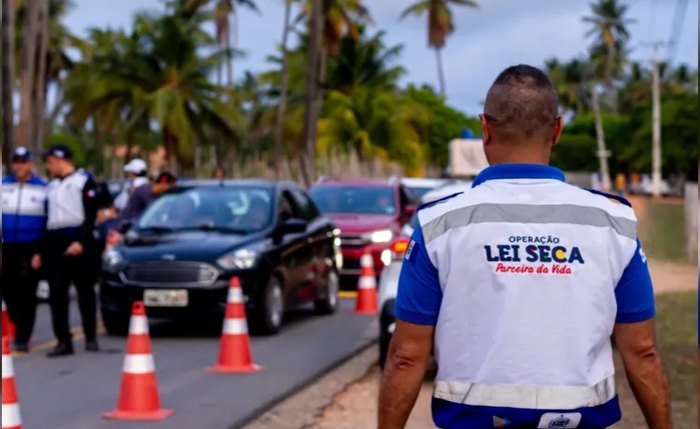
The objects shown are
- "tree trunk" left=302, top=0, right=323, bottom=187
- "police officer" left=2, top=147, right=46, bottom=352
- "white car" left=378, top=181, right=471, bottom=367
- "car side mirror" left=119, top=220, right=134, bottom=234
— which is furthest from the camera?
"tree trunk" left=302, top=0, right=323, bottom=187

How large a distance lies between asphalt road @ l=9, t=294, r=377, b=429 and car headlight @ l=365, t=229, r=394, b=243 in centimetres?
471

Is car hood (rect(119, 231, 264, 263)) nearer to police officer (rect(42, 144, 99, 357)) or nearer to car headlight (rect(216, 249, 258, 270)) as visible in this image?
car headlight (rect(216, 249, 258, 270))

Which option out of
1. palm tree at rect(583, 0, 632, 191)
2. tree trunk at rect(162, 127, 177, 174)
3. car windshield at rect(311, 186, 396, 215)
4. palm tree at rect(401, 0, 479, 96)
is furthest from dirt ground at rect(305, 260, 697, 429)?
palm tree at rect(583, 0, 632, 191)

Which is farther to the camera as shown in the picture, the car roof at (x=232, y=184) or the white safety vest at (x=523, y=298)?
the car roof at (x=232, y=184)

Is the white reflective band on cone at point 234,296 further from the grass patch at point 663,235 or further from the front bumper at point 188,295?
the grass patch at point 663,235

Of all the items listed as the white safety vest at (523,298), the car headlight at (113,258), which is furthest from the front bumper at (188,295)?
the white safety vest at (523,298)

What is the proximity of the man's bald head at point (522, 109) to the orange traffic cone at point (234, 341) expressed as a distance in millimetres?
7262

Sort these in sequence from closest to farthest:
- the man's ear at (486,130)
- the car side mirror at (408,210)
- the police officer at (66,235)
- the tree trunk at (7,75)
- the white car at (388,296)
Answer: the man's ear at (486,130), the white car at (388,296), the police officer at (66,235), the car side mirror at (408,210), the tree trunk at (7,75)

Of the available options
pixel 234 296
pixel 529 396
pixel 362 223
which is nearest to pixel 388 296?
pixel 234 296

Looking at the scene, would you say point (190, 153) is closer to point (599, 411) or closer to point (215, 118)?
point (215, 118)

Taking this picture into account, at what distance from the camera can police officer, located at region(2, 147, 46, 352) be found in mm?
11539

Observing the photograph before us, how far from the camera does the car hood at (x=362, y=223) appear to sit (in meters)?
19.5

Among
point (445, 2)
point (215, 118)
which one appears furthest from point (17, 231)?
point (445, 2)

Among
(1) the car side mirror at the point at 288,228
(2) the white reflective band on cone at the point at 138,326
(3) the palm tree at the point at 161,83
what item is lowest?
(2) the white reflective band on cone at the point at 138,326
